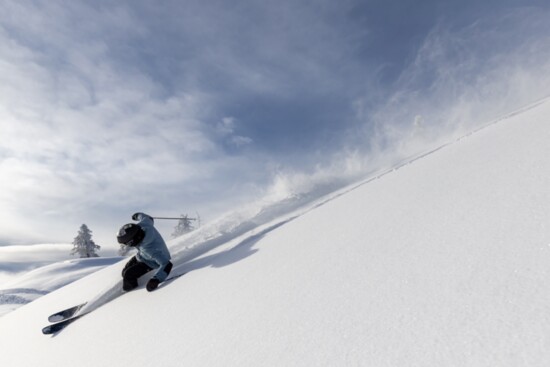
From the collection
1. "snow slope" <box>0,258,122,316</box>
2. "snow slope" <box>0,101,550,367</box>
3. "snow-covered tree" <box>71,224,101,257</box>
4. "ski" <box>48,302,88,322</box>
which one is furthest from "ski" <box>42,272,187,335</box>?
"snow-covered tree" <box>71,224,101,257</box>

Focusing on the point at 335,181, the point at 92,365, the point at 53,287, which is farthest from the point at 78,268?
the point at 92,365

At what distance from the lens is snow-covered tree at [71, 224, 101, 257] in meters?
37.3

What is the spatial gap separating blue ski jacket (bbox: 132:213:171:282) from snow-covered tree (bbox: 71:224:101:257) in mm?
37769

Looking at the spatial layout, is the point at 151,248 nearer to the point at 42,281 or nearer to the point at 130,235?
the point at 130,235

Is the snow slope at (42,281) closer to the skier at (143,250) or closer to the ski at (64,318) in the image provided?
the ski at (64,318)

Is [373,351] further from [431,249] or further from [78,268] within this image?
[78,268]

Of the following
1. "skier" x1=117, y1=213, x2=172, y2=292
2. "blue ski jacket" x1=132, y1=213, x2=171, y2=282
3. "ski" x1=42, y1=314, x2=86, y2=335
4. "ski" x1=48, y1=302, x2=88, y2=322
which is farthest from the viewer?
"blue ski jacket" x1=132, y1=213, x2=171, y2=282

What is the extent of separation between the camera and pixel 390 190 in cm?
486

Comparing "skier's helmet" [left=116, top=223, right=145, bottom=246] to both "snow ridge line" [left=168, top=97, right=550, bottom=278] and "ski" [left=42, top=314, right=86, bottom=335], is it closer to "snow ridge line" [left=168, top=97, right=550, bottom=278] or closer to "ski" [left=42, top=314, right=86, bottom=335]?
"snow ridge line" [left=168, top=97, right=550, bottom=278]

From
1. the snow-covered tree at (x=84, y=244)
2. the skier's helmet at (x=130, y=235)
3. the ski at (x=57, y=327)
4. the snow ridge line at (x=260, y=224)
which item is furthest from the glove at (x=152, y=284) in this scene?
the snow-covered tree at (x=84, y=244)

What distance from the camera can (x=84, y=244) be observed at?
37.6 m

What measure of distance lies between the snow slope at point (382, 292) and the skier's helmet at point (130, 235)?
35.5 inches

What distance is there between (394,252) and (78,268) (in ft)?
64.8

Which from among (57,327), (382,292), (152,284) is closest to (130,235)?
(152,284)
